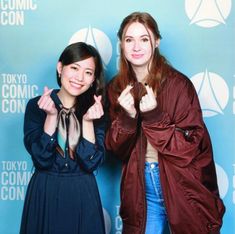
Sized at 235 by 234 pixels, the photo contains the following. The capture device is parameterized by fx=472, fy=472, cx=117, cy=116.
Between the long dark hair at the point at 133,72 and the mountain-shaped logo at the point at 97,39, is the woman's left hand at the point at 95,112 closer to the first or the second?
the long dark hair at the point at 133,72

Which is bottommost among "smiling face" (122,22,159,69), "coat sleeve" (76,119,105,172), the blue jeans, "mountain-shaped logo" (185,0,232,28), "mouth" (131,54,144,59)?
the blue jeans

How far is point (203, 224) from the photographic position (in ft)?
5.56

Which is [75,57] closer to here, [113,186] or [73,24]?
[73,24]

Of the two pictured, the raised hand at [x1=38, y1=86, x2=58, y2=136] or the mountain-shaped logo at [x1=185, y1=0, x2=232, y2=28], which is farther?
the mountain-shaped logo at [x1=185, y1=0, x2=232, y2=28]

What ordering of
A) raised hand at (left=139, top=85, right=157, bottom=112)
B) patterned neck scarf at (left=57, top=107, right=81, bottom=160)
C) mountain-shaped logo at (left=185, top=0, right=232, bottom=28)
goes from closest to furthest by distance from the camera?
raised hand at (left=139, top=85, right=157, bottom=112) → patterned neck scarf at (left=57, top=107, right=81, bottom=160) → mountain-shaped logo at (left=185, top=0, right=232, bottom=28)

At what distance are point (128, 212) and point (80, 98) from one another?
1.54 ft

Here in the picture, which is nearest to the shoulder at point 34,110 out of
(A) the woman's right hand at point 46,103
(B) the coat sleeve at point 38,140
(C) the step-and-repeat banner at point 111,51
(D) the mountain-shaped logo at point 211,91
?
(B) the coat sleeve at point 38,140

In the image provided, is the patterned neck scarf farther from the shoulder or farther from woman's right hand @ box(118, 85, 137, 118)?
woman's right hand @ box(118, 85, 137, 118)

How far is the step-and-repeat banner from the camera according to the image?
6.86 feet

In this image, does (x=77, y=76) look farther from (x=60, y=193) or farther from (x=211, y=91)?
(x=211, y=91)

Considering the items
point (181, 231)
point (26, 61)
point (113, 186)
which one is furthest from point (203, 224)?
point (26, 61)

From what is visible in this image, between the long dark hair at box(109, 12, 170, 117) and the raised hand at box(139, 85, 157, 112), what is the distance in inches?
4.2

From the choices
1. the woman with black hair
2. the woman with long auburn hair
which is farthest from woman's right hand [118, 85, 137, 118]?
the woman with black hair

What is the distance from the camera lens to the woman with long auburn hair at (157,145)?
1.66 metres
